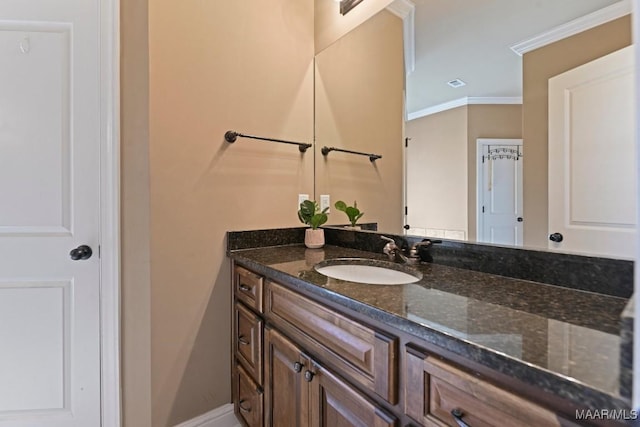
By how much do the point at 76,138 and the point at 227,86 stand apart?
702 mm

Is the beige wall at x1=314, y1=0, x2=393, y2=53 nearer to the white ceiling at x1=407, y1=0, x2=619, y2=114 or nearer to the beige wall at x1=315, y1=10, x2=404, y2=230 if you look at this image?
the beige wall at x1=315, y1=10, x2=404, y2=230

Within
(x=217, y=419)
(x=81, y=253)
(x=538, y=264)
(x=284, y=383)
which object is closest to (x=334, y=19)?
(x=538, y=264)

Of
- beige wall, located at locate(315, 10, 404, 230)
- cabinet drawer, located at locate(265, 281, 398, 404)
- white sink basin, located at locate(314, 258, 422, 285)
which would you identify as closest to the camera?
cabinet drawer, located at locate(265, 281, 398, 404)

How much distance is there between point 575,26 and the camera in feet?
3.01

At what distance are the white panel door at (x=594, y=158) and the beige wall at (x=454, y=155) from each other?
0.15 meters

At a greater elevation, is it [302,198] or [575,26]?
[575,26]

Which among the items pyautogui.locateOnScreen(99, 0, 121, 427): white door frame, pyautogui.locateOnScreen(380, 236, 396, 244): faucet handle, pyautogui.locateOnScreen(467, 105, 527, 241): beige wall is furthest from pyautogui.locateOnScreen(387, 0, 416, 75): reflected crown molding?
pyautogui.locateOnScreen(99, 0, 121, 427): white door frame

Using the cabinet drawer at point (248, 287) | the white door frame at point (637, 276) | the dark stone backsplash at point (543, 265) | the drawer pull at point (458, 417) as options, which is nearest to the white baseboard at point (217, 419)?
the cabinet drawer at point (248, 287)

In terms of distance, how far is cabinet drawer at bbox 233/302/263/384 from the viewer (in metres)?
1.30

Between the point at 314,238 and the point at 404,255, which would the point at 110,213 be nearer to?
the point at 314,238

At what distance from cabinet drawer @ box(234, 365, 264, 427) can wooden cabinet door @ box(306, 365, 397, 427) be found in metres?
0.42

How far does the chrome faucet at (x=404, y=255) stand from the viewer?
1263 millimetres

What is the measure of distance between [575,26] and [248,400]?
1806 millimetres

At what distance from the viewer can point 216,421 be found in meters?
1.54
